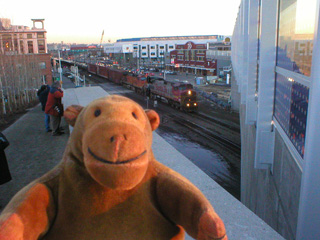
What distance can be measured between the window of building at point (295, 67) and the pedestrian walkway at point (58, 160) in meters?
1.46

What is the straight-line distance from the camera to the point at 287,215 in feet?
13.3

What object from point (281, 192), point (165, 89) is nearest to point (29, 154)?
point (281, 192)

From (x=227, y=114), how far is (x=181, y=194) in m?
25.9

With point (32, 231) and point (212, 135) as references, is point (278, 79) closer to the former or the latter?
point (32, 231)

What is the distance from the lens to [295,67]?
411 centimetres

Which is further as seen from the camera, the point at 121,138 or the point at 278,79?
the point at 278,79

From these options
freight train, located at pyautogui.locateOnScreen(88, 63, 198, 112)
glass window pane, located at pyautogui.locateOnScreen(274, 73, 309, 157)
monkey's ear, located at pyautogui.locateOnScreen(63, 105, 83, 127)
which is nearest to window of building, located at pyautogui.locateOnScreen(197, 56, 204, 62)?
freight train, located at pyautogui.locateOnScreen(88, 63, 198, 112)

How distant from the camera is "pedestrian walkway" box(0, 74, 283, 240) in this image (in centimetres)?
235

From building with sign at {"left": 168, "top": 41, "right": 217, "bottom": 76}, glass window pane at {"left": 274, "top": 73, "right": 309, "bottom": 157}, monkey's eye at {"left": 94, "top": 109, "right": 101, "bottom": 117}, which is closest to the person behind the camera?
monkey's eye at {"left": 94, "top": 109, "right": 101, "bottom": 117}

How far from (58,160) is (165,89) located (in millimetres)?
24672

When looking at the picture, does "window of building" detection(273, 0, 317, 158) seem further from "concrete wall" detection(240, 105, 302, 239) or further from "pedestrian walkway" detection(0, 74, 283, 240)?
"pedestrian walkway" detection(0, 74, 283, 240)

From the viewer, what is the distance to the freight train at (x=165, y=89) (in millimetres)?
27094

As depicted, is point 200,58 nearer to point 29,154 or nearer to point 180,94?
point 180,94

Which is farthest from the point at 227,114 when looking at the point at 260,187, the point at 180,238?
the point at 180,238
